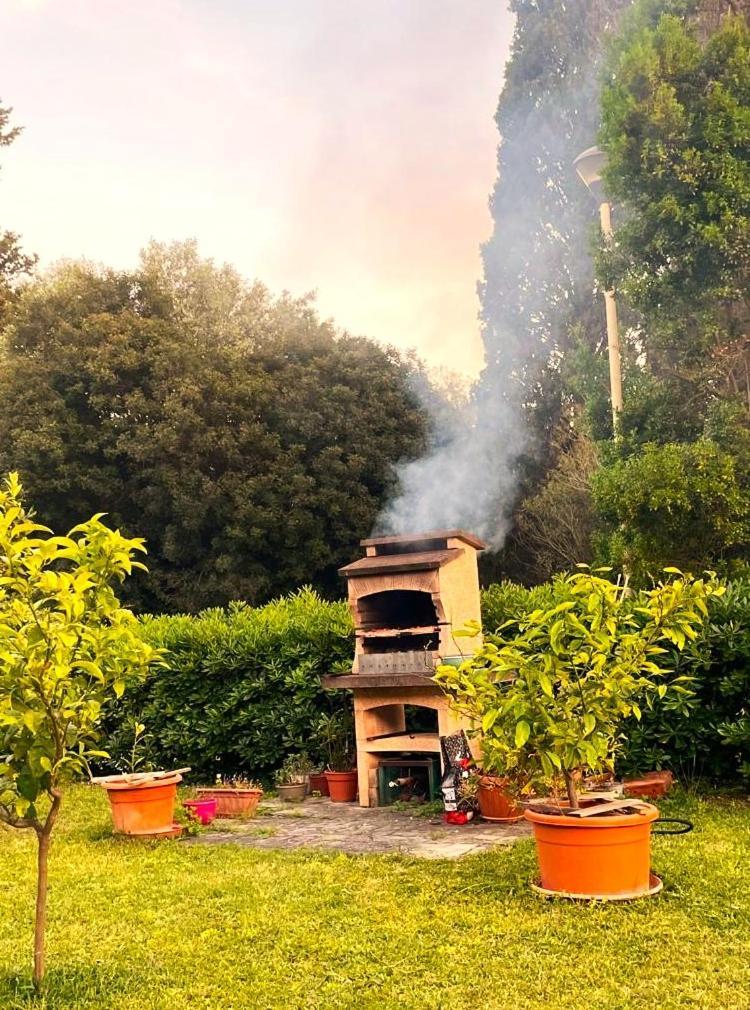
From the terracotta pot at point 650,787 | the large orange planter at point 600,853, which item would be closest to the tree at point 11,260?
the terracotta pot at point 650,787

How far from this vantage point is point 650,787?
284 inches

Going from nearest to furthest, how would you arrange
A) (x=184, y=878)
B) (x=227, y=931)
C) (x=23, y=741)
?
(x=23, y=741) → (x=227, y=931) → (x=184, y=878)

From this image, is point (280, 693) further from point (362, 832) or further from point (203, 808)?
point (362, 832)

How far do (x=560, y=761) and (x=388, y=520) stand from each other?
19.3 feet

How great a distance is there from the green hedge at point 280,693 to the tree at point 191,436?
30.4 feet

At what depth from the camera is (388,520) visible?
10.5 m

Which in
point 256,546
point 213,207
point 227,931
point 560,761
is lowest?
point 227,931

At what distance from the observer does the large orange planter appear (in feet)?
15.3

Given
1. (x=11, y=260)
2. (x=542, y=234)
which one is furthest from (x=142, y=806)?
(x=11, y=260)

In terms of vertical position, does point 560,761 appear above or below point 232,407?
below

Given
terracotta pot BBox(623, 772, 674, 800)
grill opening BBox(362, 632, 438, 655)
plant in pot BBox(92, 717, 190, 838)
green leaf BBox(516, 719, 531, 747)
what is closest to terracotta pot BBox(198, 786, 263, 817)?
plant in pot BBox(92, 717, 190, 838)

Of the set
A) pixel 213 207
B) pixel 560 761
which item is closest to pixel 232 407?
pixel 213 207

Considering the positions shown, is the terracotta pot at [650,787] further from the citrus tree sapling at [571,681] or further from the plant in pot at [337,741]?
the plant in pot at [337,741]

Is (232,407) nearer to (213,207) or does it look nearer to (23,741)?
(213,207)
